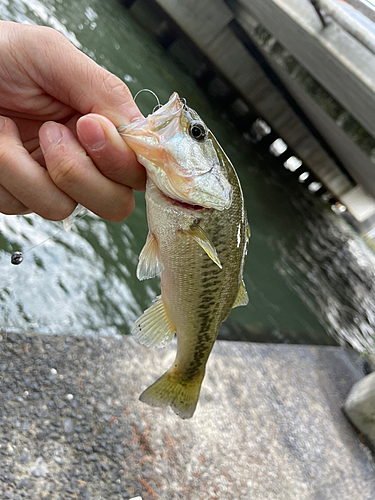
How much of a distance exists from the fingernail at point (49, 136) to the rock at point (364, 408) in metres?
4.45

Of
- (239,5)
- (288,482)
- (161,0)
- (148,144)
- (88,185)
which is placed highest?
(239,5)

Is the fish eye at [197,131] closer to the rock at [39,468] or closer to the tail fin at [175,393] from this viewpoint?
the tail fin at [175,393]

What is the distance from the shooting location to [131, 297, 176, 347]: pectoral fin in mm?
2072

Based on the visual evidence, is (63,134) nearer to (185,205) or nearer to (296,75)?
(185,205)

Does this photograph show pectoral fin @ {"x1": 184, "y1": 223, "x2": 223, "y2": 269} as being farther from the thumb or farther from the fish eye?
the thumb

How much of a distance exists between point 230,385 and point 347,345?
3.99 m

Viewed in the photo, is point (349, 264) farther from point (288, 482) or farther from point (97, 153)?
point (97, 153)

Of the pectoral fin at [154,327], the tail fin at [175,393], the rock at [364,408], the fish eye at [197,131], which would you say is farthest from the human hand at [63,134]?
the rock at [364,408]

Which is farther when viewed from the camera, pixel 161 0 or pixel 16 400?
pixel 161 0

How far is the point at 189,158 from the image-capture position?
164 cm

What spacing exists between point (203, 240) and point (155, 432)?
6.87 feet

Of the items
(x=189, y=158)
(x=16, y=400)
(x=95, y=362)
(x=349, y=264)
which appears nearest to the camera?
(x=189, y=158)

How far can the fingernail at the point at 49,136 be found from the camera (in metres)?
1.51

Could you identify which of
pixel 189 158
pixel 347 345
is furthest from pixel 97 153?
pixel 347 345
